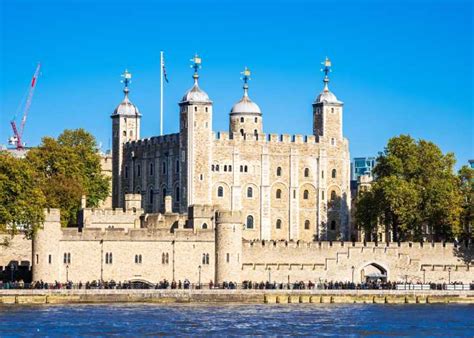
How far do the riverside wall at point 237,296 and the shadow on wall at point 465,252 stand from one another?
1118cm

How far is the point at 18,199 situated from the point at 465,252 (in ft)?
107

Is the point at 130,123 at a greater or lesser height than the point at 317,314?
greater

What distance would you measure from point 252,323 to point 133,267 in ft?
59.8

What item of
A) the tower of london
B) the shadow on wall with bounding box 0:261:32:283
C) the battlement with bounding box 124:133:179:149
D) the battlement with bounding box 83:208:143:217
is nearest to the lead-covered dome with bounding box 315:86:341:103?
the tower of london

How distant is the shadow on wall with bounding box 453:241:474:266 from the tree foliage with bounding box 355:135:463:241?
13.7ft

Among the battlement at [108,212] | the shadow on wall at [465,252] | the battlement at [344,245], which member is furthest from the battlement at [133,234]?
the shadow on wall at [465,252]

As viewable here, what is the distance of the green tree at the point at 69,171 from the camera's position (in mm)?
120312

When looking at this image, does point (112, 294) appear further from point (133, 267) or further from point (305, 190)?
point (305, 190)

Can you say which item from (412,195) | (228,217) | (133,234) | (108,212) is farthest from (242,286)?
(412,195)

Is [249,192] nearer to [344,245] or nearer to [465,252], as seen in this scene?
[344,245]

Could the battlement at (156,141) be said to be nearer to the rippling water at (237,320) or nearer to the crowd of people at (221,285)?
the crowd of people at (221,285)

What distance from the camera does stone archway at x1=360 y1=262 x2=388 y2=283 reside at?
113438mm

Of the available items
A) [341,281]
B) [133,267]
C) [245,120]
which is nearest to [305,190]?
[245,120]

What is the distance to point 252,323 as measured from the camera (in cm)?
8738
